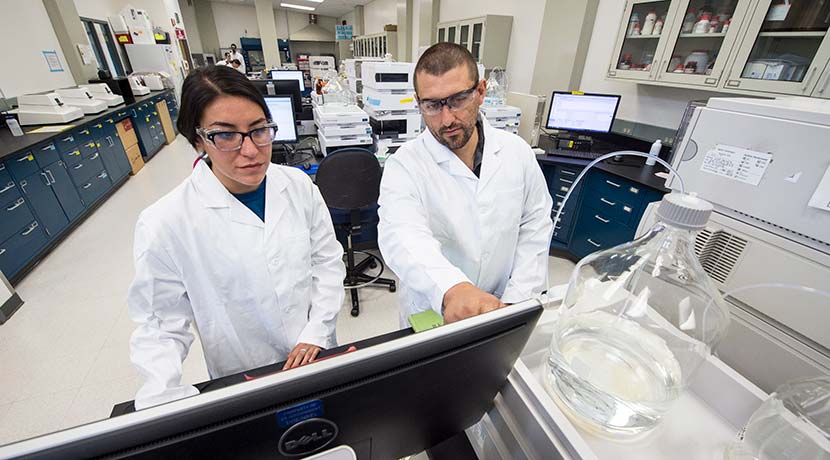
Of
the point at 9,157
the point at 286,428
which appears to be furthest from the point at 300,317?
the point at 9,157

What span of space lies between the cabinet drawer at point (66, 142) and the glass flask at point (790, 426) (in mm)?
4650

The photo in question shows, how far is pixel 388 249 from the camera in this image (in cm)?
100

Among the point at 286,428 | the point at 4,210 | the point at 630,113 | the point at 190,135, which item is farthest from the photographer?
the point at 630,113

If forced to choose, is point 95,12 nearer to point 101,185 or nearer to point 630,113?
point 101,185

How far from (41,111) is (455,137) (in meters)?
4.49

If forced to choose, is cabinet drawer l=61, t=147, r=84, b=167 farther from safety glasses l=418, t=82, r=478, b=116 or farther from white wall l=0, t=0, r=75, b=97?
safety glasses l=418, t=82, r=478, b=116

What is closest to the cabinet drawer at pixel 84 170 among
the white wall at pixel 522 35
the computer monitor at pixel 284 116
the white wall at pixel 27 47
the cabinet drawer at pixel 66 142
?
the cabinet drawer at pixel 66 142

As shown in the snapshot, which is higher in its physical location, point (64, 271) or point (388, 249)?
point (388, 249)

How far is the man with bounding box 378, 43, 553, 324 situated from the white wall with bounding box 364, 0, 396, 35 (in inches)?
328

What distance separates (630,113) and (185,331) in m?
3.71

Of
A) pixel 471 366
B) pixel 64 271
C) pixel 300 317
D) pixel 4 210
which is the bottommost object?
pixel 64 271

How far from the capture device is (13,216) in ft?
7.86

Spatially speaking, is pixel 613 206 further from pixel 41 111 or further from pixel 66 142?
pixel 41 111

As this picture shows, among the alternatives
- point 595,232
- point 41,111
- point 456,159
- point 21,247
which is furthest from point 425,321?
point 41,111
